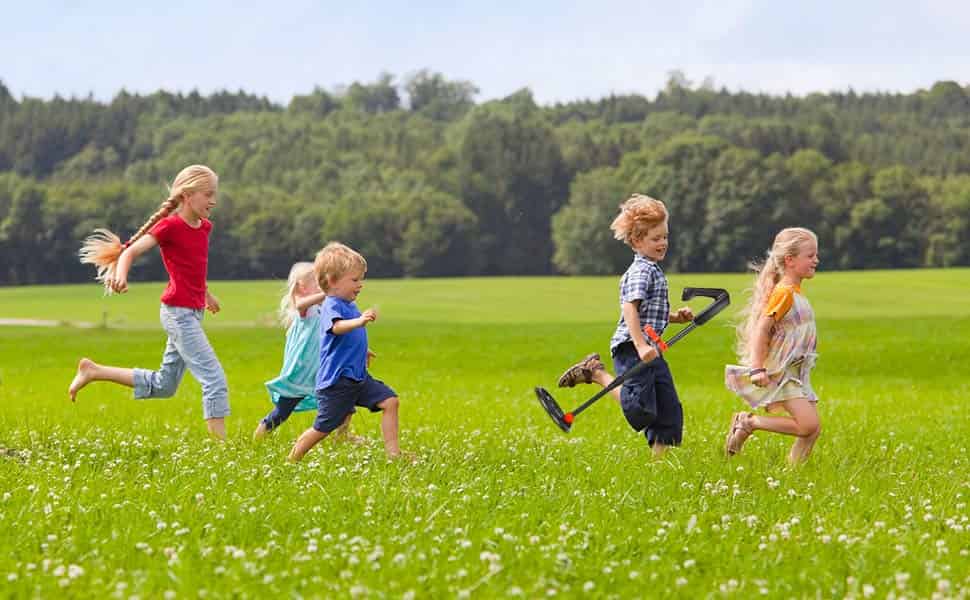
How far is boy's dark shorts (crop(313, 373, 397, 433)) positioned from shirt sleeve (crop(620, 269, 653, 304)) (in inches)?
73.6

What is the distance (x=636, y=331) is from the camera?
8.55 m

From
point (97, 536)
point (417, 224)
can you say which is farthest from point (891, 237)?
point (97, 536)

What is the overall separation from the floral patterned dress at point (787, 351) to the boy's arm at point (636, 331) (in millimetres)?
859

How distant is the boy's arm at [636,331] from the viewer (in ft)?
27.5

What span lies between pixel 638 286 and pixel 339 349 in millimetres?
2255

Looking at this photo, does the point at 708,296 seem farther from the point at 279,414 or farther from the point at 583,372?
the point at 279,414

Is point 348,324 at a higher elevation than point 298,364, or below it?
higher

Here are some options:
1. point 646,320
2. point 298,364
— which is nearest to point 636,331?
point 646,320

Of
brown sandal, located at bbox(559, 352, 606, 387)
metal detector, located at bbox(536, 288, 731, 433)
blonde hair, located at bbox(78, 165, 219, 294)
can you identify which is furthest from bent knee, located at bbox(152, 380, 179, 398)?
brown sandal, located at bbox(559, 352, 606, 387)

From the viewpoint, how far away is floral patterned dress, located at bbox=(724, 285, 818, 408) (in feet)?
29.3

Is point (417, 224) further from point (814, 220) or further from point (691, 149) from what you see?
point (814, 220)

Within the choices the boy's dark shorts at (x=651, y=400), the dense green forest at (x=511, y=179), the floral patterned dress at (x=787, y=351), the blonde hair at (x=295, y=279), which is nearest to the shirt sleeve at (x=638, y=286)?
the boy's dark shorts at (x=651, y=400)

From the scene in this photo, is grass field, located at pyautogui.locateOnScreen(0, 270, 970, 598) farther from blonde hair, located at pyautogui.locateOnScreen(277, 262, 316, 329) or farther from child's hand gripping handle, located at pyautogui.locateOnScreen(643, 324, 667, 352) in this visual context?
blonde hair, located at pyautogui.locateOnScreen(277, 262, 316, 329)

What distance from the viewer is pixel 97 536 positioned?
5.75 metres
